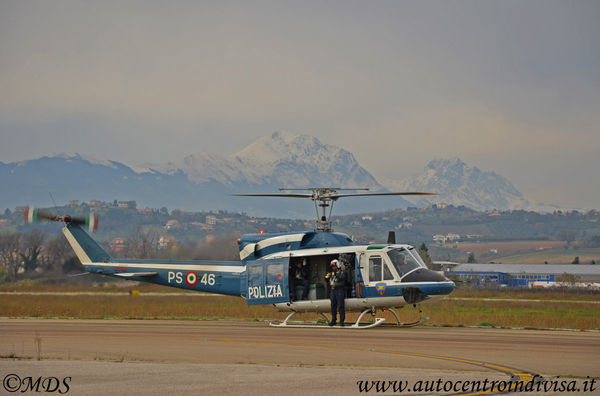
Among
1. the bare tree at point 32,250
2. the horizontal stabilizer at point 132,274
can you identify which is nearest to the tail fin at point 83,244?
the horizontal stabilizer at point 132,274

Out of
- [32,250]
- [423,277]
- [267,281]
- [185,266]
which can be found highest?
[32,250]

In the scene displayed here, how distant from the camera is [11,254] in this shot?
A: 62500 mm

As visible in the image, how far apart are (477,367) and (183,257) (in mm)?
25549

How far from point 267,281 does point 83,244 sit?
8.85 metres

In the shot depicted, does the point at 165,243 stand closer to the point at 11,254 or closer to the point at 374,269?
the point at 11,254

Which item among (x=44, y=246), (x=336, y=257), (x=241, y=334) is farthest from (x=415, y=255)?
(x=44, y=246)

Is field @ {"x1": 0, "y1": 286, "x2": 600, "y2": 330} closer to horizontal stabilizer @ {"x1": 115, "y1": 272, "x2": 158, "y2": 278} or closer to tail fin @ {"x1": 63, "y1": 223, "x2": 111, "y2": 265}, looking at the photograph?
horizontal stabilizer @ {"x1": 115, "y1": 272, "x2": 158, "y2": 278}

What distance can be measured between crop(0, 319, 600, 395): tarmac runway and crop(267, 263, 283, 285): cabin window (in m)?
2.58

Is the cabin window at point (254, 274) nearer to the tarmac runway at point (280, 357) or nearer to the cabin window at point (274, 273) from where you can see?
the cabin window at point (274, 273)

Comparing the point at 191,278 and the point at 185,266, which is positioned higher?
the point at 185,266

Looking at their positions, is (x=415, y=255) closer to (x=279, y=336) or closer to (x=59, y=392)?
(x=279, y=336)

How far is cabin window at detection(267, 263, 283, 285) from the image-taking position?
83.4 ft

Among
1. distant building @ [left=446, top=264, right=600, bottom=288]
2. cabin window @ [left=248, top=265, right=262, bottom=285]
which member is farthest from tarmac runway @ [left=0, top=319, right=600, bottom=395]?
distant building @ [left=446, top=264, right=600, bottom=288]

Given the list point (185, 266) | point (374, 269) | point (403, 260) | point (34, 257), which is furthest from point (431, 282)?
point (34, 257)
